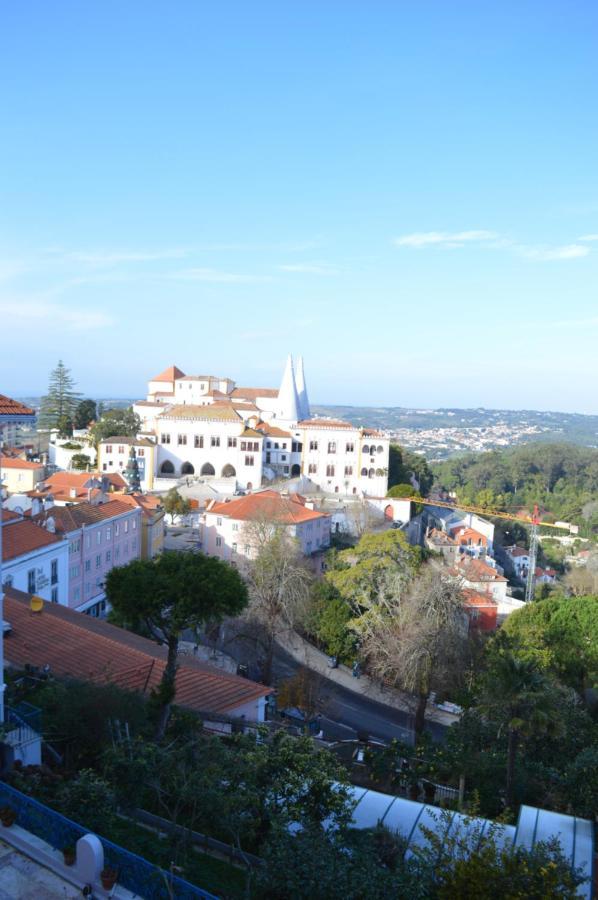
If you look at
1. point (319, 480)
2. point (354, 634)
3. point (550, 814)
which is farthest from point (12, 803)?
point (319, 480)

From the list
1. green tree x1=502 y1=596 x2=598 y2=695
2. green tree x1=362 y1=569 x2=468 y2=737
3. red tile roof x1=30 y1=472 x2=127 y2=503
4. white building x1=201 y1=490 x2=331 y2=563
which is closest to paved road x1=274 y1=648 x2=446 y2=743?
green tree x1=362 y1=569 x2=468 y2=737

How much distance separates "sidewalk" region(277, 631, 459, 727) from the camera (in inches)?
974

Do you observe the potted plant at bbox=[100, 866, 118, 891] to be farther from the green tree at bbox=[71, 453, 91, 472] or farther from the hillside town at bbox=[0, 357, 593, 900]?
the green tree at bbox=[71, 453, 91, 472]

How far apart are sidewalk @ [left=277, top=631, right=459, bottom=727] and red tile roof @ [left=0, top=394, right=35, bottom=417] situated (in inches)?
683

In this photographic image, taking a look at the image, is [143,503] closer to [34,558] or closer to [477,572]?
[34,558]

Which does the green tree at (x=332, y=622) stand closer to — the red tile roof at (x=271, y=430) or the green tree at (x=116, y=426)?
A: the red tile roof at (x=271, y=430)

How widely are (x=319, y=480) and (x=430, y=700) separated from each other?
3161cm

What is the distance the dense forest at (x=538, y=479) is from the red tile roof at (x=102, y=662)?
74.8 meters

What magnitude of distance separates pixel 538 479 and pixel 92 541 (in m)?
92.1

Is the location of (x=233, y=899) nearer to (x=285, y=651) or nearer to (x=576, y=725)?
(x=576, y=725)

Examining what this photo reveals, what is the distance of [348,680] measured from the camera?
89.7 ft

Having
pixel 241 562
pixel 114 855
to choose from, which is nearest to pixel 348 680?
pixel 241 562

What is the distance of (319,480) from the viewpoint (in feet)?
184

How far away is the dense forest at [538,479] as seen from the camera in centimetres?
9362
